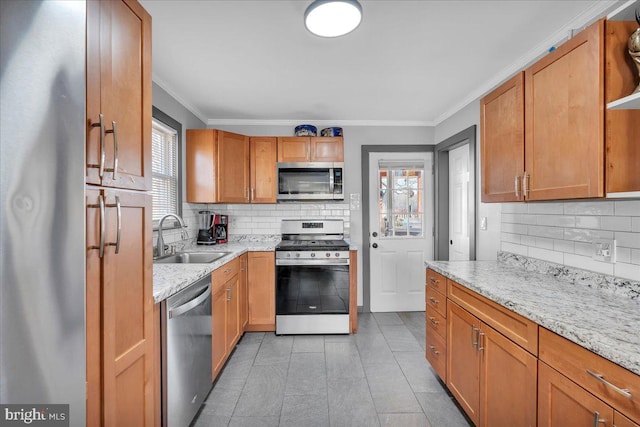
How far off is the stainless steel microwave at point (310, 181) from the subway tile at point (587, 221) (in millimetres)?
2133

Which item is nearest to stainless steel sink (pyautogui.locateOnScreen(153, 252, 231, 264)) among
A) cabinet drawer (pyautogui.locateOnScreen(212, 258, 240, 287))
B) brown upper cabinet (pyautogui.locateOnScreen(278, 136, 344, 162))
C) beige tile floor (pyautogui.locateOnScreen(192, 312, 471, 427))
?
cabinet drawer (pyautogui.locateOnScreen(212, 258, 240, 287))

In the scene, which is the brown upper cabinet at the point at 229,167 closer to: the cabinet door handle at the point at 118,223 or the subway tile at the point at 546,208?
the cabinet door handle at the point at 118,223

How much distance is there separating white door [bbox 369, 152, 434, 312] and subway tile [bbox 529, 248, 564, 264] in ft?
5.45

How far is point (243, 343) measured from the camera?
2818 mm

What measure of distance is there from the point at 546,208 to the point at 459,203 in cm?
141

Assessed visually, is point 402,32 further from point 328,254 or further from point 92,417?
point 92,417

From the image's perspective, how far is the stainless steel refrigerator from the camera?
54cm

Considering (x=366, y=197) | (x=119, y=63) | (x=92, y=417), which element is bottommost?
(x=92, y=417)

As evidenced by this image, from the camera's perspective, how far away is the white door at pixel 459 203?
126 inches

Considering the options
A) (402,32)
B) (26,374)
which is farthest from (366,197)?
(26,374)

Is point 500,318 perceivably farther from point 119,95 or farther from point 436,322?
point 119,95

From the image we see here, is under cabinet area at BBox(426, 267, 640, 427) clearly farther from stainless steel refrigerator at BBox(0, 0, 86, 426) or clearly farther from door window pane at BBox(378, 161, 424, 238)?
door window pane at BBox(378, 161, 424, 238)

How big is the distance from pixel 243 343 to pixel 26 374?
2.44 metres

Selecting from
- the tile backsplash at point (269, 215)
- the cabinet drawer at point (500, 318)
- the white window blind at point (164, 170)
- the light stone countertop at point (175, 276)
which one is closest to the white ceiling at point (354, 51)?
the white window blind at point (164, 170)
